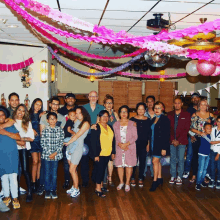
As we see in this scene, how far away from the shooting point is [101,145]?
436 cm

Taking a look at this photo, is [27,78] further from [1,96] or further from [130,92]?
[130,92]

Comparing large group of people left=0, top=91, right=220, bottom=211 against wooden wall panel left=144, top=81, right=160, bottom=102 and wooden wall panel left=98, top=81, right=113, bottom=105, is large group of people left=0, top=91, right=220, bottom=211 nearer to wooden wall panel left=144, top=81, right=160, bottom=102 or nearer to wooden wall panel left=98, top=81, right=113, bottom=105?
wooden wall panel left=98, top=81, right=113, bottom=105

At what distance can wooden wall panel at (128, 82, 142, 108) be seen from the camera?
46.7ft

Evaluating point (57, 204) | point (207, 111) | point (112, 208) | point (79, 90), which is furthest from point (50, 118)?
point (79, 90)

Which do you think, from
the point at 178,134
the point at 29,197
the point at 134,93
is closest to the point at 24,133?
the point at 29,197

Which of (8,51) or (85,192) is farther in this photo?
(8,51)

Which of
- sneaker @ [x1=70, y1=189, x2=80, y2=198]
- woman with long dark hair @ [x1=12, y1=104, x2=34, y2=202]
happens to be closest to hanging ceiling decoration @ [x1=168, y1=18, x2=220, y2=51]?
woman with long dark hair @ [x1=12, y1=104, x2=34, y2=202]

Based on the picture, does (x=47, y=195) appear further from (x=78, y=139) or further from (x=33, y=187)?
(x=78, y=139)

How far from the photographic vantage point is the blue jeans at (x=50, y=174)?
4200mm

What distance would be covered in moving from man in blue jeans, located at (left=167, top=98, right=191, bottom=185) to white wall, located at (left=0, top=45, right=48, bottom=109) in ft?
16.2

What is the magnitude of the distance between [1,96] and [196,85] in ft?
33.4

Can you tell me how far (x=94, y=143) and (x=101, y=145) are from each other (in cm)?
12

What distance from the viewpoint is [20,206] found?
13.1 feet

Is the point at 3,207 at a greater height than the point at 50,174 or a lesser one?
lesser
